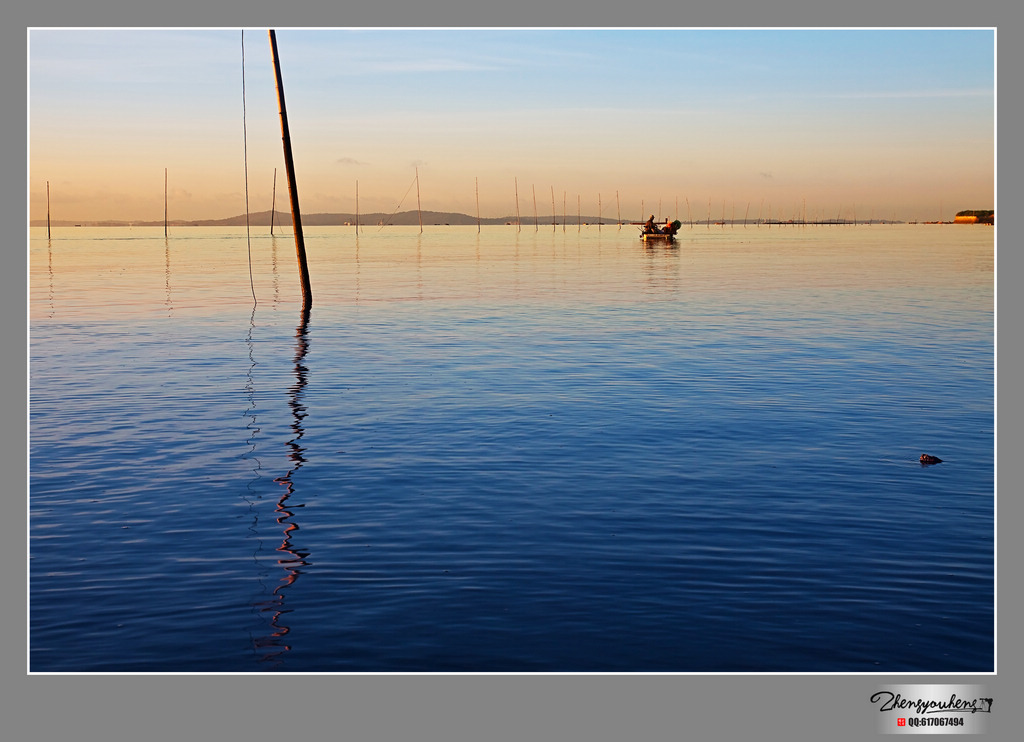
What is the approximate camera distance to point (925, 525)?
11.4m

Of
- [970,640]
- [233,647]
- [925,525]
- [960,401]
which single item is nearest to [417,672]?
[233,647]

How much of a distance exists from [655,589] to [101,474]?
25.9 ft

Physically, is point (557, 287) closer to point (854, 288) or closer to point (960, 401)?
point (854, 288)

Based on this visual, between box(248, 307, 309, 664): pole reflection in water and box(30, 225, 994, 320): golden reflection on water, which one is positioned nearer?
box(248, 307, 309, 664): pole reflection in water

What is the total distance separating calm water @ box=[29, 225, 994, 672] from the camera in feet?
27.4

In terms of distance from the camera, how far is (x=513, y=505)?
12.0 m
